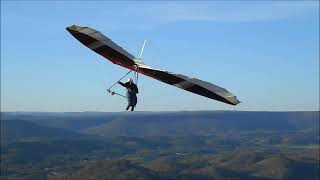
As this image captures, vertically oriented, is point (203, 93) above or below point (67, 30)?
below

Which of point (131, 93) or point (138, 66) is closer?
point (138, 66)

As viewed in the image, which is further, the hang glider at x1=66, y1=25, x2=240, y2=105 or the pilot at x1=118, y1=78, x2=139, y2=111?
the pilot at x1=118, y1=78, x2=139, y2=111

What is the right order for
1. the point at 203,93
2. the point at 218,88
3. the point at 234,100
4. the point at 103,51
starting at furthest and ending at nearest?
the point at 103,51 → the point at 203,93 → the point at 218,88 → the point at 234,100

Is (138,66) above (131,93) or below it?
above

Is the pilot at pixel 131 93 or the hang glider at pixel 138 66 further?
the pilot at pixel 131 93

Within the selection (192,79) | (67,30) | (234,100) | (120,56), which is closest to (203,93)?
(192,79)

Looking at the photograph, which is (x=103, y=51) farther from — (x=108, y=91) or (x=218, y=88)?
(x=218, y=88)

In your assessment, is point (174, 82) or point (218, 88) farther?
point (174, 82)

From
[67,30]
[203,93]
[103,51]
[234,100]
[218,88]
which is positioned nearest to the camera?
[234,100]
